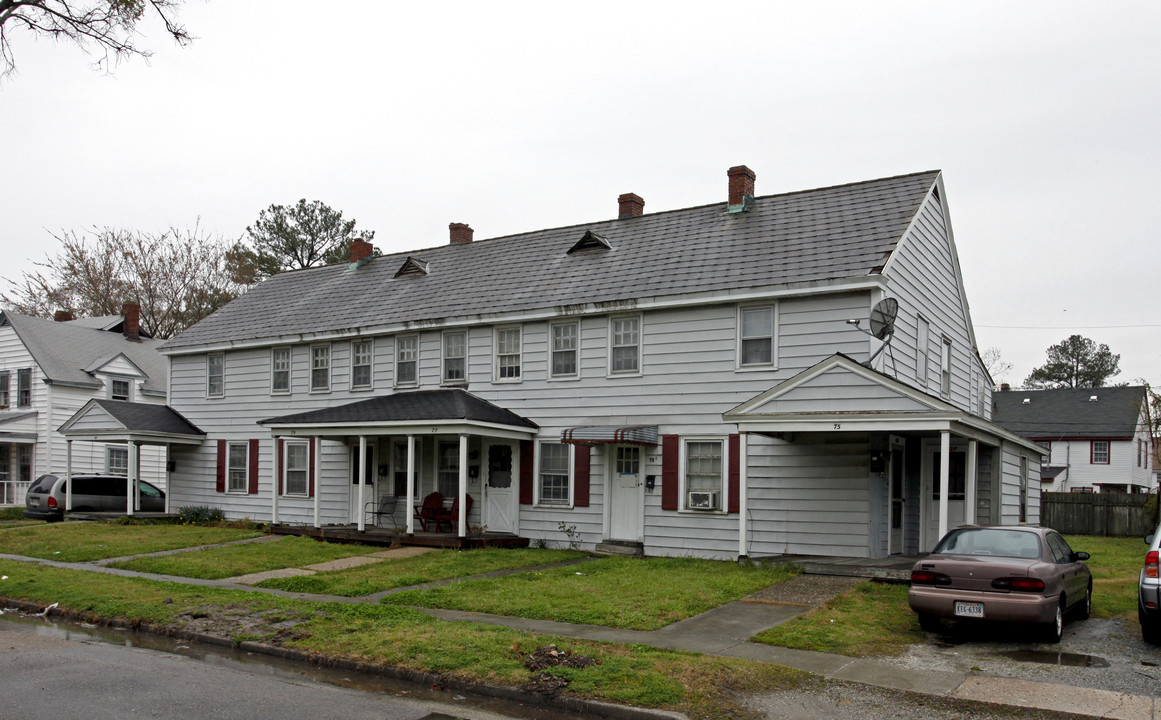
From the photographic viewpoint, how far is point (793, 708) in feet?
25.3

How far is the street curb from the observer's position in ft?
25.3

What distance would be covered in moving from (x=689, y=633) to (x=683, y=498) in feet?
24.7

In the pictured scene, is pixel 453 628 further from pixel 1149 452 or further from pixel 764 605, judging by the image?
pixel 1149 452

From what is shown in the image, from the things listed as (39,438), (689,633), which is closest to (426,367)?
(689,633)

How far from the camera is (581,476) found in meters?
19.5

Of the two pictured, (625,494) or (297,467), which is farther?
(297,467)

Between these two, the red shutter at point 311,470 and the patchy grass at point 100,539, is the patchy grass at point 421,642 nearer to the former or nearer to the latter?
the patchy grass at point 100,539

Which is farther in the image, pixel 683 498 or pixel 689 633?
pixel 683 498

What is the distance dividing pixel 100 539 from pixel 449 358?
28.4 ft

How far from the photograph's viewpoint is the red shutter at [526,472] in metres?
20.3

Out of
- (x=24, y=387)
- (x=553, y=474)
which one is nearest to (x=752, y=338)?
(x=553, y=474)

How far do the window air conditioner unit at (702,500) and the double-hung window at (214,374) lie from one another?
15.2 meters

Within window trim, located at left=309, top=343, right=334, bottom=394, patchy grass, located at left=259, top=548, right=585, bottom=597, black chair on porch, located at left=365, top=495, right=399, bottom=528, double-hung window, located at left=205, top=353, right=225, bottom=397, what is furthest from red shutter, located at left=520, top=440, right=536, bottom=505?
double-hung window, located at left=205, top=353, right=225, bottom=397

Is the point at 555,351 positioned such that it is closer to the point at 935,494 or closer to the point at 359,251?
the point at 935,494
